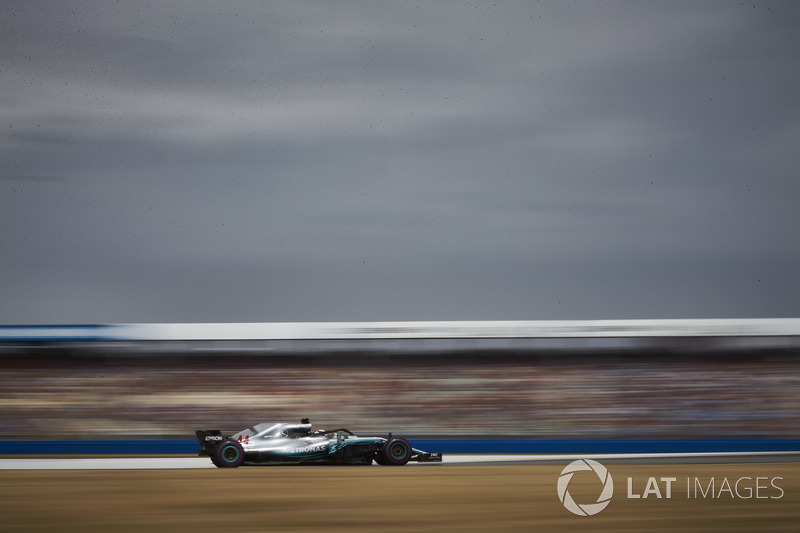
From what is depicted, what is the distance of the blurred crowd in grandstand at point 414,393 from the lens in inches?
761

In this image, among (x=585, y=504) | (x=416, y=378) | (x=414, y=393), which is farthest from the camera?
(x=416, y=378)

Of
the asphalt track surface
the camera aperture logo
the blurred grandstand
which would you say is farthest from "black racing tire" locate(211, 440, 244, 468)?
the camera aperture logo

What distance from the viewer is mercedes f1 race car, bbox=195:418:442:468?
47.7 ft

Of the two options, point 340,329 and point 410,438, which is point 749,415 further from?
point 340,329

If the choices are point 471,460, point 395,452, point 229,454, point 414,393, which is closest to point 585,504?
point 395,452

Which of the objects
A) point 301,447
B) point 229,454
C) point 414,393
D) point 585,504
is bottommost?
point 585,504

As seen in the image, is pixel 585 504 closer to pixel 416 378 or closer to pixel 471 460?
pixel 471 460

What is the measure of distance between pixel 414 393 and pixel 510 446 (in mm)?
2425

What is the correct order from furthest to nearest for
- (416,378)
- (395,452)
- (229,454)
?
(416,378) → (395,452) → (229,454)

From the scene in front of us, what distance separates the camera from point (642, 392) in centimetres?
1975

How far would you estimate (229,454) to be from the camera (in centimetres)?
1445

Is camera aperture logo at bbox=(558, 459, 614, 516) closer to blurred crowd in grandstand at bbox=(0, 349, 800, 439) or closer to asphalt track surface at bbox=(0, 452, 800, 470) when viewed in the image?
asphalt track surface at bbox=(0, 452, 800, 470)

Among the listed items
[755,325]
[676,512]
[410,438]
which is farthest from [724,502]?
[755,325]

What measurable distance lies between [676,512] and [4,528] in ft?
22.0
